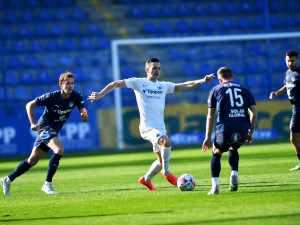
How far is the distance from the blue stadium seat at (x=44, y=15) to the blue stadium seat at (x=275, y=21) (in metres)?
10.2

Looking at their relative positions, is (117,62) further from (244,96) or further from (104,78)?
(244,96)

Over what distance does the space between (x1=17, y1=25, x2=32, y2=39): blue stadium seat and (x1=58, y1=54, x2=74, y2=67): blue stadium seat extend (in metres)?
2.03

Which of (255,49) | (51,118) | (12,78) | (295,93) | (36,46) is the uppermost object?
(36,46)

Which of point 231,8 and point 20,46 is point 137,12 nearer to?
point 231,8

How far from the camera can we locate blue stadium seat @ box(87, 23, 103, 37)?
2661 cm

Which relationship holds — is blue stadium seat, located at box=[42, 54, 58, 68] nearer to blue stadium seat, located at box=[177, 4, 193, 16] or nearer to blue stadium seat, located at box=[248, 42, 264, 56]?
blue stadium seat, located at box=[177, 4, 193, 16]

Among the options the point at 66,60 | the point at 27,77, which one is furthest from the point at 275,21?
the point at 27,77

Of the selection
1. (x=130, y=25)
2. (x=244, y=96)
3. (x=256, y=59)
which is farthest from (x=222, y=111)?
(x=130, y=25)

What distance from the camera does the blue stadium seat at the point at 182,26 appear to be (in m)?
26.7

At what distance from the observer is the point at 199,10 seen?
90.5ft

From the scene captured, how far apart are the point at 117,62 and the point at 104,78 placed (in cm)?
189

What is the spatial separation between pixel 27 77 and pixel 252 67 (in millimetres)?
9361

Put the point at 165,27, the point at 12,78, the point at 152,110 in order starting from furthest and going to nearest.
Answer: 1. the point at 165,27
2. the point at 12,78
3. the point at 152,110

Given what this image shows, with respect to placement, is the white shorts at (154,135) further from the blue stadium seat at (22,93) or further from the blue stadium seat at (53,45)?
the blue stadium seat at (53,45)
